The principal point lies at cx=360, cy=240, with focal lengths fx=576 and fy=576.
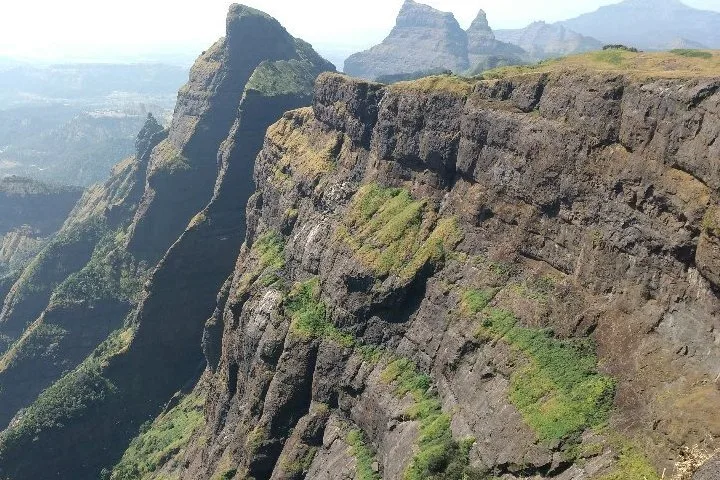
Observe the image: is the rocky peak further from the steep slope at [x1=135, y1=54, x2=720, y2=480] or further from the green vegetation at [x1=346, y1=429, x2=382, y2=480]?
the green vegetation at [x1=346, y1=429, x2=382, y2=480]

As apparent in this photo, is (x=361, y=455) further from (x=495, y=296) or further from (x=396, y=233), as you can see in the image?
(x=396, y=233)

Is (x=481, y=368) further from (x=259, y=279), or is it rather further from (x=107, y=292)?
(x=107, y=292)

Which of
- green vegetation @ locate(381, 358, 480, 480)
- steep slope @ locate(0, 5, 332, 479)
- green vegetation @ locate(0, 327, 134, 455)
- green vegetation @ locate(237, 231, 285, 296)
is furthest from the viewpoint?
steep slope @ locate(0, 5, 332, 479)

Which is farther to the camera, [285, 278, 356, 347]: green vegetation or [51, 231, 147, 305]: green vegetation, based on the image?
[51, 231, 147, 305]: green vegetation

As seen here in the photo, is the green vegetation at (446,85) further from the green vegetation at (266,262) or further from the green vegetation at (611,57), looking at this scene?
the green vegetation at (266,262)

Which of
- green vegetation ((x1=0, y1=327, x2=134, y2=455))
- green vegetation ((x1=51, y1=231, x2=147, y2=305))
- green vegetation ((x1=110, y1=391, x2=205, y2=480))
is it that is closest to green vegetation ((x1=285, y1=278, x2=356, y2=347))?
green vegetation ((x1=110, y1=391, x2=205, y2=480))

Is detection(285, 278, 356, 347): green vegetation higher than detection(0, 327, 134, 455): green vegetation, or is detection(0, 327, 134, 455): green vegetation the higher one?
detection(285, 278, 356, 347): green vegetation

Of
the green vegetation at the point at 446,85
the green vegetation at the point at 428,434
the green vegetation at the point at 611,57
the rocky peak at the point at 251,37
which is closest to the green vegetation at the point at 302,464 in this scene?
the green vegetation at the point at 428,434
